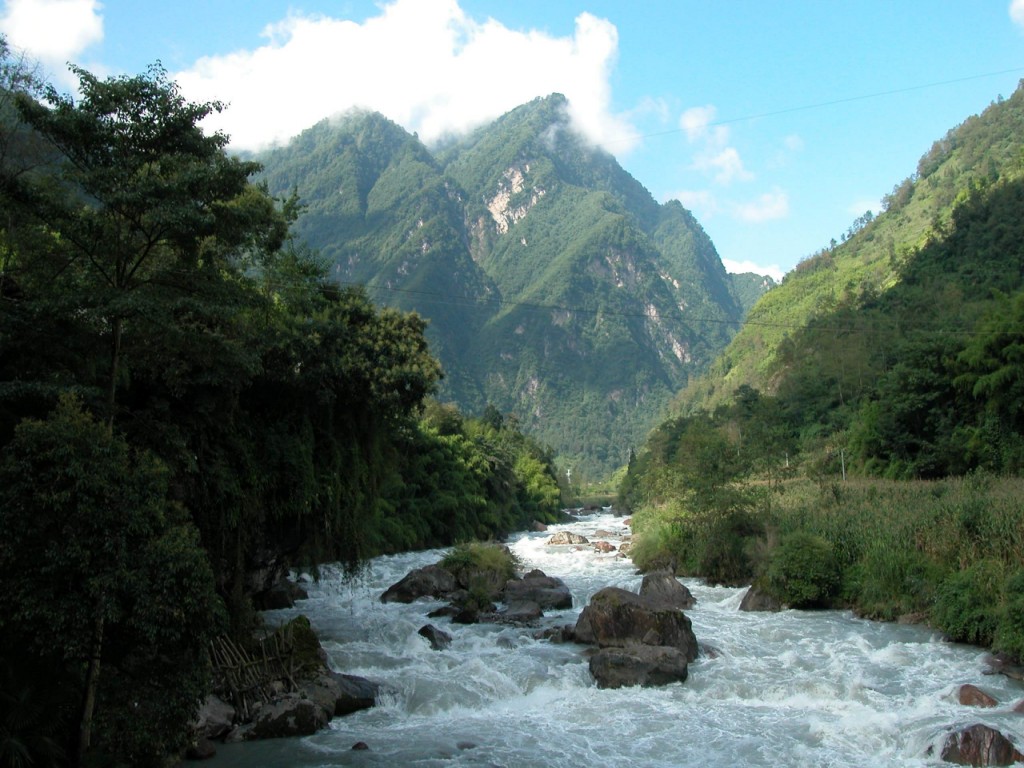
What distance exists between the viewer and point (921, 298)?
62.3 meters

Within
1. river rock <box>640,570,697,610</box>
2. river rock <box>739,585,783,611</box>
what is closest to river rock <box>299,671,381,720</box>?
river rock <box>640,570,697,610</box>

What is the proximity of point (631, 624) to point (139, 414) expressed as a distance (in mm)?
10989

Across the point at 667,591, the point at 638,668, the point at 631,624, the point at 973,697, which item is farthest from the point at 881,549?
the point at 638,668

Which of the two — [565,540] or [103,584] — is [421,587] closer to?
[103,584]

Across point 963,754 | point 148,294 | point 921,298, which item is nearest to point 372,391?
point 148,294

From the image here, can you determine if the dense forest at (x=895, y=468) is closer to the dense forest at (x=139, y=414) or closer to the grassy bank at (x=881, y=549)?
the grassy bank at (x=881, y=549)

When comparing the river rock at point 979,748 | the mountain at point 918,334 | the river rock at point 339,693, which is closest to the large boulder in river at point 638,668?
the river rock at point 339,693

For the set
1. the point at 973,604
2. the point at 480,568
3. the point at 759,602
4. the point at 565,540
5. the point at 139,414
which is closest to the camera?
the point at 139,414

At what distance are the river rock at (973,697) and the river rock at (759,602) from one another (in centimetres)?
853

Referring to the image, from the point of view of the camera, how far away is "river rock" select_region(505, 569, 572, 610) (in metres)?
23.8

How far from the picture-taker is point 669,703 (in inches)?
559

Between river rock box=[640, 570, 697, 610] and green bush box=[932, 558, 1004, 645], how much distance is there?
691cm

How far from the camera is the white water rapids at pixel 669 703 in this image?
11898 millimetres

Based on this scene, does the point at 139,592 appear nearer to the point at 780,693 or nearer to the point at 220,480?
the point at 220,480
